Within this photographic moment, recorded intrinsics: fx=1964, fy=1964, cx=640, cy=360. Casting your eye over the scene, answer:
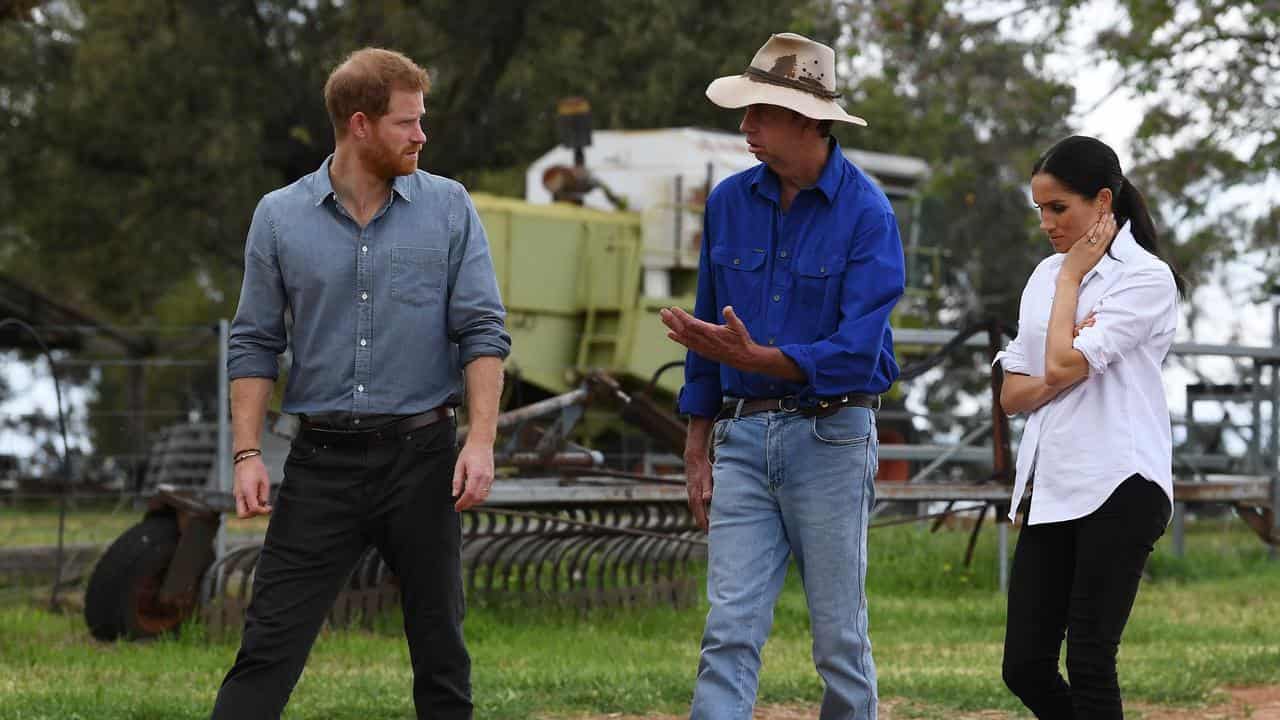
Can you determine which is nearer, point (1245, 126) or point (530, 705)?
point (530, 705)

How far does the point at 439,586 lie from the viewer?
4.48 meters

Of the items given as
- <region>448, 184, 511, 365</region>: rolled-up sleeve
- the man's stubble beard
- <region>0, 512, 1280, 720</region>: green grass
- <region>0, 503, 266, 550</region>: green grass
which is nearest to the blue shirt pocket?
<region>448, 184, 511, 365</region>: rolled-up sleeve

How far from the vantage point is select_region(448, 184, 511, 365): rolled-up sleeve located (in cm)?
449

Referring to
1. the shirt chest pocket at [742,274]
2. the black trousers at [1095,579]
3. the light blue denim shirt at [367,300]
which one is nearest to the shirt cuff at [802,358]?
the shirt chest pocket at [742,274]

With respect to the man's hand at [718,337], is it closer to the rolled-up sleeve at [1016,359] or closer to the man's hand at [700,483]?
the man's hand at [700,483]

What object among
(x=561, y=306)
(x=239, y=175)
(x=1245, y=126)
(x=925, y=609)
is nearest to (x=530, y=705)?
(x=925, y=609)

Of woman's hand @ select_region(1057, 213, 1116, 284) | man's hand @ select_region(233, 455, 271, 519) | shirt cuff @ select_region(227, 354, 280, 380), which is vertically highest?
woman's hand @ select_region(1057, 213, 1116, 284)

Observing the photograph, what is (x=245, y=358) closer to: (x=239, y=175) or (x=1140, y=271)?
(x=1140, y=271)

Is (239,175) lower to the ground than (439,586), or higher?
higher

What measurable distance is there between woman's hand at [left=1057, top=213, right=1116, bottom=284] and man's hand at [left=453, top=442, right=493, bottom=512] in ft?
4.83

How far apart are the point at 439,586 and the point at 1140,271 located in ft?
5.97

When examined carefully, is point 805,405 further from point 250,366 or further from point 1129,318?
point 250,366

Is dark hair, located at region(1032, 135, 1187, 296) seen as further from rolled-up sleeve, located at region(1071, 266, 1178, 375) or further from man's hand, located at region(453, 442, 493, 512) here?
man's hand, located at region(453, 442, 493, 512)

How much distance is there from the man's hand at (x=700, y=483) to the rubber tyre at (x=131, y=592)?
501 cm
